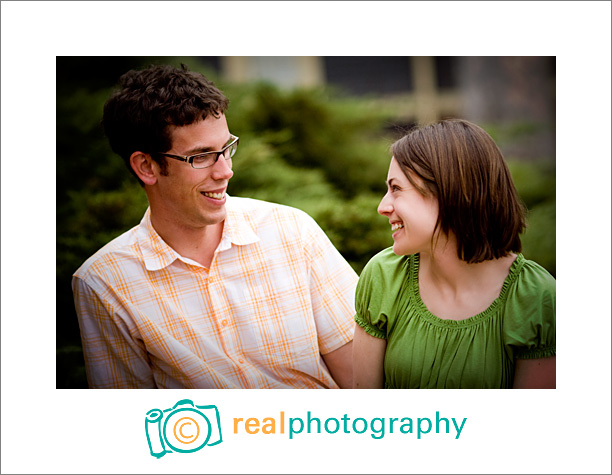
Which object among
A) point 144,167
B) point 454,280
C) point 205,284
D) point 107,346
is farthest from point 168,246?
point 454,280

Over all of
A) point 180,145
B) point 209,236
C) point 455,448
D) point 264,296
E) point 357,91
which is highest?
point 357,91

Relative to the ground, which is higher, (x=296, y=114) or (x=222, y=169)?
(x=296, y=114)

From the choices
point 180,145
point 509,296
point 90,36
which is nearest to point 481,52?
point 509,296

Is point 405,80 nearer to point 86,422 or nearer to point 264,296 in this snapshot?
point 264,296

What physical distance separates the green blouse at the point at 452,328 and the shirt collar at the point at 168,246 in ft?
1.69

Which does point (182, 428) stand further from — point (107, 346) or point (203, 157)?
point (203, 157)

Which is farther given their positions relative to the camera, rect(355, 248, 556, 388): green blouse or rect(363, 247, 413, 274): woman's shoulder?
rect(363, 247, 413, 274): woman's shoulder

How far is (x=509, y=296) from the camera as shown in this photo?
2494 mm

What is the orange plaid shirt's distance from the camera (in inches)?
106

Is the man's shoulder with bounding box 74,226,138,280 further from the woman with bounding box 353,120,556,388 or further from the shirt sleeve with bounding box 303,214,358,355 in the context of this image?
the woman with bounding box 353,120,556,388

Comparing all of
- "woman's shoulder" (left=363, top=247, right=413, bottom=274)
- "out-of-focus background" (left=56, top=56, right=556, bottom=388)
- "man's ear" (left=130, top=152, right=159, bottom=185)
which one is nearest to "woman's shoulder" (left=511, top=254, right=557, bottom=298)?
"out-of-focus background" (left=56, top=56, right=556, bottom=388)

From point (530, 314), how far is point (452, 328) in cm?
30

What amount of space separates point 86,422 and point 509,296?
1824 millimetres

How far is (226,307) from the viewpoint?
108 inches
